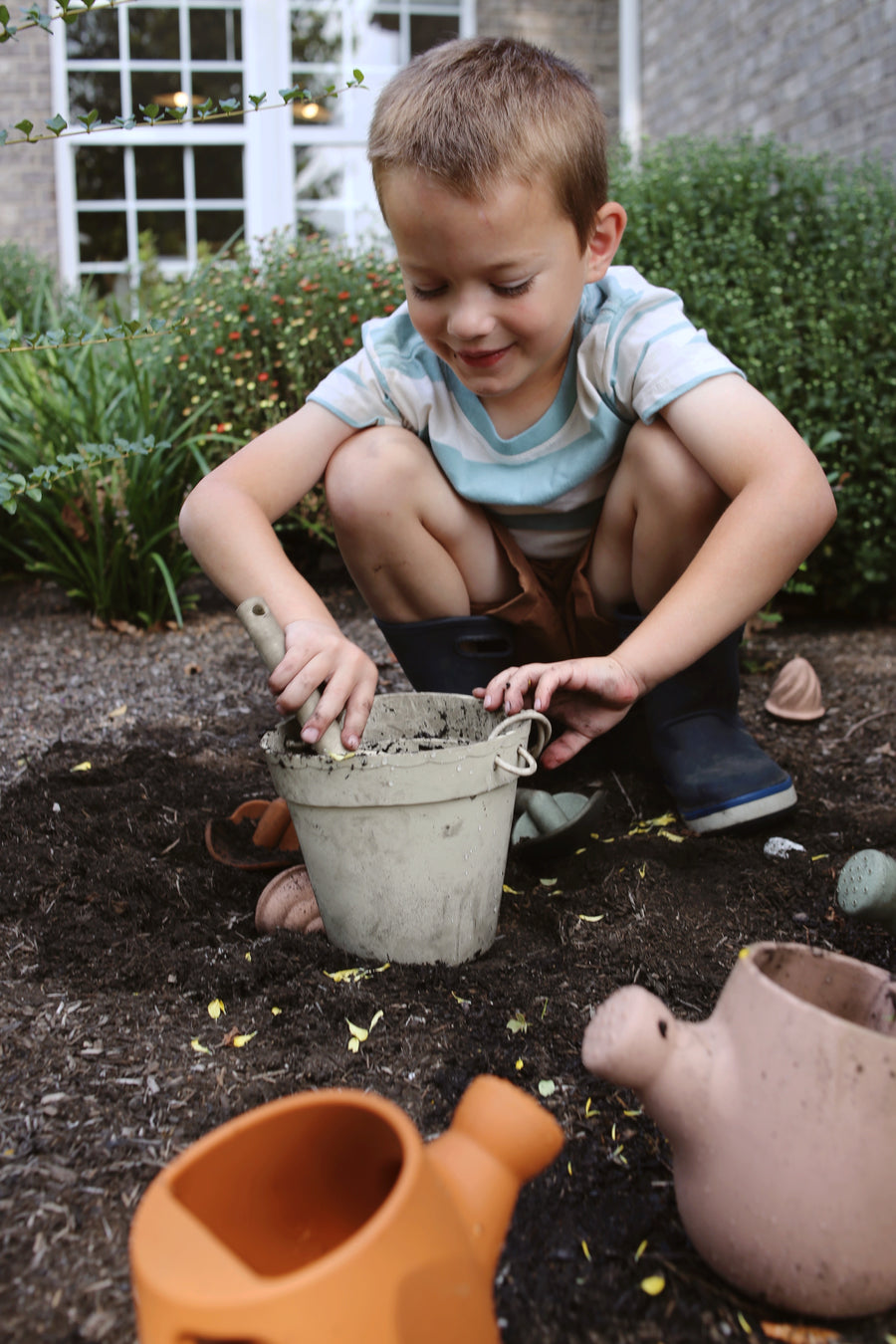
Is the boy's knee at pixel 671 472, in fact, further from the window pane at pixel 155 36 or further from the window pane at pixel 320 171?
the window pane at pixel 155 36

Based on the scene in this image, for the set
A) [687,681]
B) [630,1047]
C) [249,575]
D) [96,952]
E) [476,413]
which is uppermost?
[476,413]

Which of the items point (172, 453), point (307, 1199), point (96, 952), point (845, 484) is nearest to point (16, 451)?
point (172, 453)

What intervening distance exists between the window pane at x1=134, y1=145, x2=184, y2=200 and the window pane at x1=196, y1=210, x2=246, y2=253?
0.23 metres

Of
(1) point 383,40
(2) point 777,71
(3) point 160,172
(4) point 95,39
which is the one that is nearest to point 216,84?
(3) point 160,172

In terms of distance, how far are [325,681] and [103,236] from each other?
24.8 feet

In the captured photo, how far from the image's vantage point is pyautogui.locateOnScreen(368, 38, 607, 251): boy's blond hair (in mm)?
1359

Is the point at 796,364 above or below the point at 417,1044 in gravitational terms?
above

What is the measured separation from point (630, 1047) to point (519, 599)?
116 centimetres

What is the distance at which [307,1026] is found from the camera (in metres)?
1.21

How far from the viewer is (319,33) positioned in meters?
7.62

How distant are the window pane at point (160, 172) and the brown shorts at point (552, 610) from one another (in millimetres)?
6959

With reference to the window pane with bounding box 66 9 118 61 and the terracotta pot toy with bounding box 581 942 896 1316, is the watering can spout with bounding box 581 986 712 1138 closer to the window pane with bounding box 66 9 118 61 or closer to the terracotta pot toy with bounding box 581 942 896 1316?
the terracotta pot toy with bounding box 581 942 896 1316

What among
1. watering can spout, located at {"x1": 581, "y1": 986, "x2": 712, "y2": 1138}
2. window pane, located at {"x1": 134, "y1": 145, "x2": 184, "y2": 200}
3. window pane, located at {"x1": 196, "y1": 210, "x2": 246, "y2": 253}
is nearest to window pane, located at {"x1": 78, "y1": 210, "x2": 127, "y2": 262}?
window pane, located at {"x1": 134, "y1": 145, "x2": 184, "y2": 200}

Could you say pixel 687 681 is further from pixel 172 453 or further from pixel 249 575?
pixel 172 453
